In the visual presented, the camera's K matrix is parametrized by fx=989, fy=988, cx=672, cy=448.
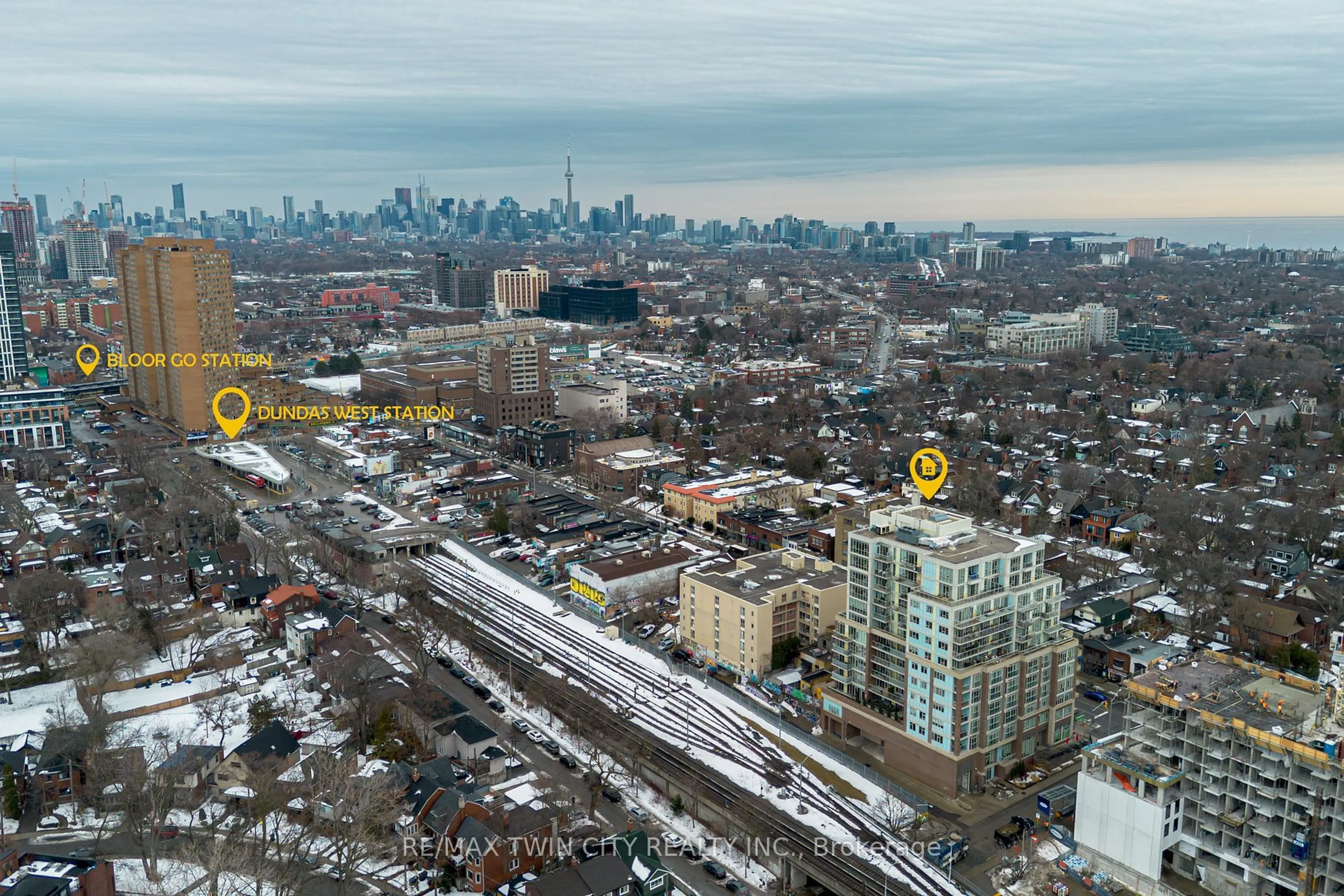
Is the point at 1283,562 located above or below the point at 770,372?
below

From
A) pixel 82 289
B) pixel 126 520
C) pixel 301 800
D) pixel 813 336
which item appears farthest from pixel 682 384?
pixel 82 289

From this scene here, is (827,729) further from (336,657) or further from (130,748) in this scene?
(130,748)

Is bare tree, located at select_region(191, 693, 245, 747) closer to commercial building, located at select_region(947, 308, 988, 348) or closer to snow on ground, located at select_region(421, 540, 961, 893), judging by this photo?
snow on ground, located at select_region(421, 540, 961, 893)

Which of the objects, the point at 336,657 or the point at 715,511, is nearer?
the point at 336,657

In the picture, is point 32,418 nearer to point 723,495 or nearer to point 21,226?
point 723,495

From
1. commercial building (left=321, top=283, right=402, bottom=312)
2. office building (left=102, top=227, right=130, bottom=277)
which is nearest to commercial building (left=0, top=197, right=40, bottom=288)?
office building (left=102, top=227, right=130, bottom=277)

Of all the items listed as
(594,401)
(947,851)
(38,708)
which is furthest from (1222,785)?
(594,401)
